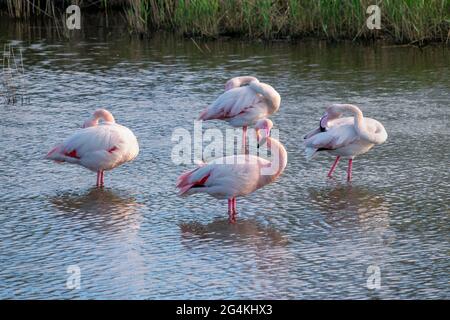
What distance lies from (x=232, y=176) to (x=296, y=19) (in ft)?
21.7

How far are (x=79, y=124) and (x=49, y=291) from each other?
13.1 feet

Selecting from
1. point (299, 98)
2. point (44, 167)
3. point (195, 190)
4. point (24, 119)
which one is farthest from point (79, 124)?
point (195, 190)

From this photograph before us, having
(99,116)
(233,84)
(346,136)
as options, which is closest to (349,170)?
(346,136)

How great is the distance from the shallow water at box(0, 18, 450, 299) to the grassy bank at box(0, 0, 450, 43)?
0.65 meters

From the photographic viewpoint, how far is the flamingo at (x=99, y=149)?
7004 mm

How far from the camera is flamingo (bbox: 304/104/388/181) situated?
286 inches

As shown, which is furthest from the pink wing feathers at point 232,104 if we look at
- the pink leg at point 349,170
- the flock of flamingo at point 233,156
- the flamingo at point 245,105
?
the pink leg at point 349,170

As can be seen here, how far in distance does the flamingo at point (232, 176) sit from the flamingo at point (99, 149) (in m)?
0.74

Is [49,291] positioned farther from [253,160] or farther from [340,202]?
[340,202]

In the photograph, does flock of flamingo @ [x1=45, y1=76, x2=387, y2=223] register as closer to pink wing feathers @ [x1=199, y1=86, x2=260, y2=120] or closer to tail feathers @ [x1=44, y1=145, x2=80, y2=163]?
tail feathers @ [x1=44, y1=145, x2=80, y2=163]

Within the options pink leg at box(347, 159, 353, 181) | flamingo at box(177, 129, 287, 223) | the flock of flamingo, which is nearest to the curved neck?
the flock of flamingo

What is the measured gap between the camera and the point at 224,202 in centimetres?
686

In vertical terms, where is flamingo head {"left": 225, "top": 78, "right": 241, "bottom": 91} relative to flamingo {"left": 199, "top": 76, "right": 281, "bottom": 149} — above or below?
above

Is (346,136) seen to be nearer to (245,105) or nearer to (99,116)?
(245,105)
